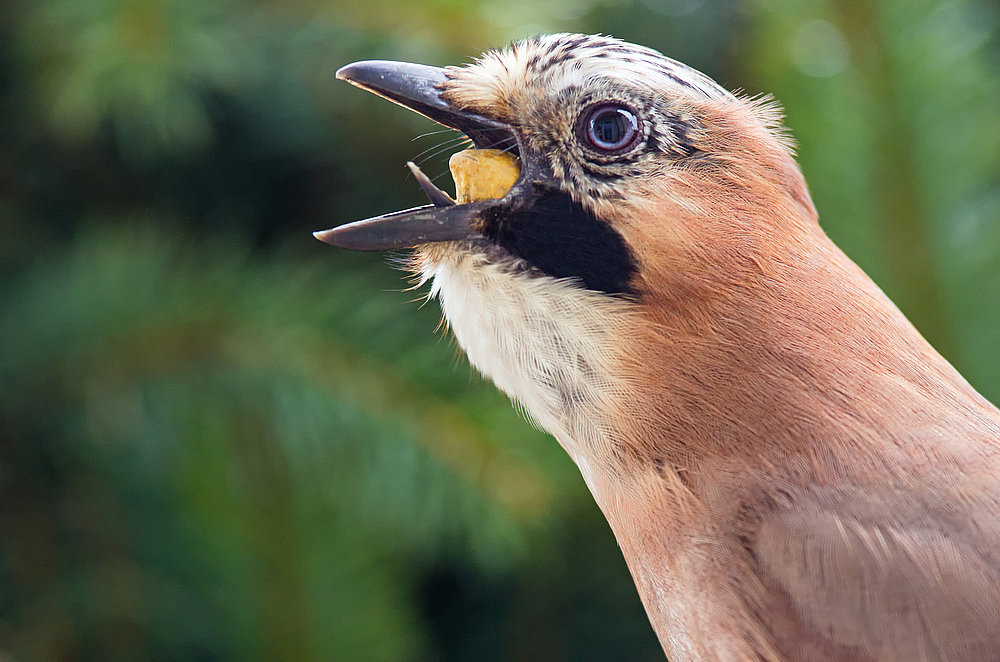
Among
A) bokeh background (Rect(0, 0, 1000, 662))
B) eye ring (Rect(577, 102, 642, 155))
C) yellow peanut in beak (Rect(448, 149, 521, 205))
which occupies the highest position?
eye ring (Rect(577, 102, 642, 155))

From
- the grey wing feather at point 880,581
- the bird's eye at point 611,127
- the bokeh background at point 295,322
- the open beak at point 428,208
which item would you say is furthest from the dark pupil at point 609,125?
the bokeh background at point 295,322

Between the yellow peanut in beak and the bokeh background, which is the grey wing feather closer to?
the yellow peanut in beak

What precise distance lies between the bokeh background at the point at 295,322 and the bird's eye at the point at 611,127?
987mm

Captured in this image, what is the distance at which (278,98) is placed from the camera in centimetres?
271

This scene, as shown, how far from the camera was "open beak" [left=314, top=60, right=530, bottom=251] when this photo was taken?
1273 mm

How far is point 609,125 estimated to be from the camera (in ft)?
4.16

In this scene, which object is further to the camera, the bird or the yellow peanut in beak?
the yellow peanut in beak

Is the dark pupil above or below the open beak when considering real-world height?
above

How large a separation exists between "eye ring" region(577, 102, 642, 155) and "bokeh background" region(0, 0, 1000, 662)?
986 millimetres

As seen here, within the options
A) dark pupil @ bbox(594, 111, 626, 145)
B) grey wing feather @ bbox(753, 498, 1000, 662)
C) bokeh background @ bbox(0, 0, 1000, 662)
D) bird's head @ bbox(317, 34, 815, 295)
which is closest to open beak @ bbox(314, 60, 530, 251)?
bird's head @ bbox(317, 34, 815, 295)

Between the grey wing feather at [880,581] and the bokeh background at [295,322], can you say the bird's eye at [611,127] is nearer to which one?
the grey wing feather at [880,581]

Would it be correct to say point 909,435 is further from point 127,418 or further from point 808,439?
point 127,418

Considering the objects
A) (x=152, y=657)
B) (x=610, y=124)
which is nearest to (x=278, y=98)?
(x=152, y=657)

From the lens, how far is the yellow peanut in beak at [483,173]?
131cm
